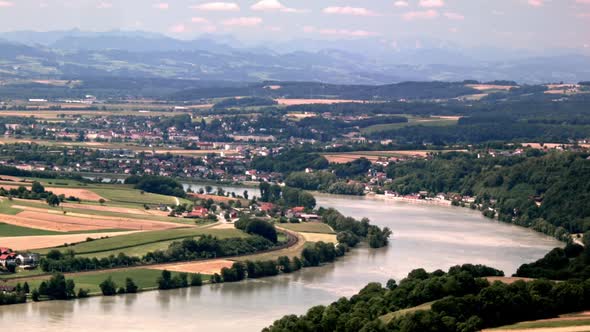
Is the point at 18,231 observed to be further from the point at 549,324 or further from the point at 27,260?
the point at 549,324

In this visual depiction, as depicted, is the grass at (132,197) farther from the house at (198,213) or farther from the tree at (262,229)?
the tree at (262,229)

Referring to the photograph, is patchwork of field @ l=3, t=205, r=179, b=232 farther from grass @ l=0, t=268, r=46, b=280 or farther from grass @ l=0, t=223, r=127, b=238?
grass @ l=0, t=268, r=46, b=280

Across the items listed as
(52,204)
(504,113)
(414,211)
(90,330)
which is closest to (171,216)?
(52,204)

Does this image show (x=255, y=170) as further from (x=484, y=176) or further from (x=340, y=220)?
(x=340, y=220)

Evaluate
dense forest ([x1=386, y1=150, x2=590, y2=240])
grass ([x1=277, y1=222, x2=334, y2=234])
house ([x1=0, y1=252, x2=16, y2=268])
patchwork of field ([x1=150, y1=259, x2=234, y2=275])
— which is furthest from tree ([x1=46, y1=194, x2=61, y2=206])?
dense forest ([x1=386, y1=150, x2=590, y2=240])

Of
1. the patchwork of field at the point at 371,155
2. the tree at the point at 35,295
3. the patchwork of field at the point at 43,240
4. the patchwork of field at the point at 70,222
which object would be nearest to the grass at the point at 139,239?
the patchwork of field at the point at 43,240

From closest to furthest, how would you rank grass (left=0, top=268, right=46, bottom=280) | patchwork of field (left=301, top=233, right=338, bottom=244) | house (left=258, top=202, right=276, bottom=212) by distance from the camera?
grass (left=0, top=268, right=46, bottom=280) < patchwork of field (left=301, top=233, right=338, bottom=244) < house (left=258, top=202, right=276, bottom=212)
